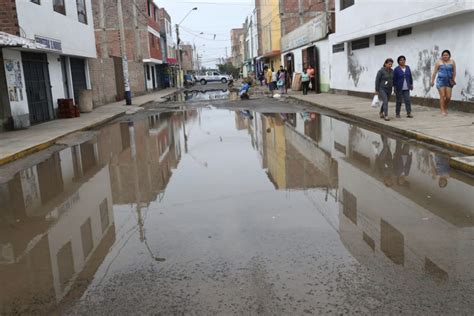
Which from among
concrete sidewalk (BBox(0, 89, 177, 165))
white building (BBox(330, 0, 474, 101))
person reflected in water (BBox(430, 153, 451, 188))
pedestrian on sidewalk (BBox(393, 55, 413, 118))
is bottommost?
person reflected in water (BBox(430, 153, 451, 188))

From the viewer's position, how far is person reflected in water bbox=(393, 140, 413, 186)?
785 centimetres

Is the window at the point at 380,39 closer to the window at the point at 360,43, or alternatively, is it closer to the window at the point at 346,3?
the window at the point at 360,43

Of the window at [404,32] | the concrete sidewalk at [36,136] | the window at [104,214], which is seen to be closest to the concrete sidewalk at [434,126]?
the window at [404,32]

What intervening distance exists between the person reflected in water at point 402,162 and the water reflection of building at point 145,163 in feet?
12.5

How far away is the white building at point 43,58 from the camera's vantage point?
16422 millimetres

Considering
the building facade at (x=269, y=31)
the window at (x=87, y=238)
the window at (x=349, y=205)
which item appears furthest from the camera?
the building facade at (x=269, y=31)

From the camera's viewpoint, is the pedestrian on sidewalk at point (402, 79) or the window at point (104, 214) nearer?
the window at point (104, 214)

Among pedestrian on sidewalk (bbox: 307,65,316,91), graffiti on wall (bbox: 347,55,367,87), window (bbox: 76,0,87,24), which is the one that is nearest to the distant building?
pedestrian on sidewalk (bbox: 307,65,316,91)

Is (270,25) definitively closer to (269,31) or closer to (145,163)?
(269,31)

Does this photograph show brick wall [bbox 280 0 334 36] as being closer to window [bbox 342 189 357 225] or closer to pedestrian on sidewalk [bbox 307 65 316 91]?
pedestrian on sidewalk [bbox 307 65 316 91]

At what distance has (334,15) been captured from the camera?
28547 millimetres

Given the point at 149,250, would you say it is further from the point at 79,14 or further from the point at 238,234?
the point at 79,14

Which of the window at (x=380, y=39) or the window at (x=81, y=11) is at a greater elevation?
the window at (x=81, y=11)

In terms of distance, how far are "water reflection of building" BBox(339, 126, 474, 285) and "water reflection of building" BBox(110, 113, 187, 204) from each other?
3047mm
